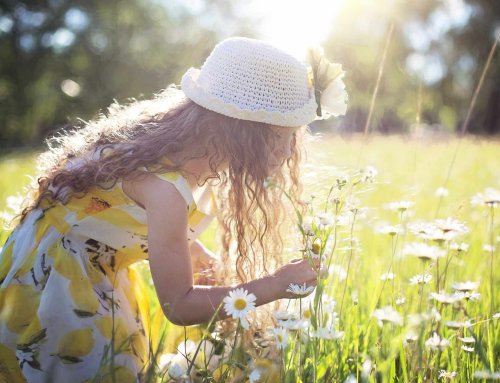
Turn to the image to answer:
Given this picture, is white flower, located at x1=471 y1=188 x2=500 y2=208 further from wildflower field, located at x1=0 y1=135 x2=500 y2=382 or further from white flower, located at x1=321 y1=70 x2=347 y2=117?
white flower, located at x1=321 y1=70 x2=347 y2=117

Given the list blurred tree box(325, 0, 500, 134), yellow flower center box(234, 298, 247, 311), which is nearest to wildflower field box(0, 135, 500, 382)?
yellow flower center box(234, 298, 247, 311)

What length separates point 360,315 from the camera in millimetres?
2098

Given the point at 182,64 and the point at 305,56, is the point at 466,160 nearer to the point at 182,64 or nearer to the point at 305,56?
the point at 305,56

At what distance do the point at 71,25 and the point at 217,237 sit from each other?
2188 cm

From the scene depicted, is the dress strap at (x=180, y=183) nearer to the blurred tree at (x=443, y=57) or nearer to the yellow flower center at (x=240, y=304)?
the yellow flower center at (x=240, y=304)

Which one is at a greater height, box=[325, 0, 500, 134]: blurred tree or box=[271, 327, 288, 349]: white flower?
box=[325, 0, 500, 134]: blurred tree

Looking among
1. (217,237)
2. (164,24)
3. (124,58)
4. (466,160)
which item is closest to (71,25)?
(124,58)

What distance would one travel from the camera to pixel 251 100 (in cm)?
173

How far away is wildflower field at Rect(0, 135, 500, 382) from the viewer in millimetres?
1338

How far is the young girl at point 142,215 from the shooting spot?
1.64 m

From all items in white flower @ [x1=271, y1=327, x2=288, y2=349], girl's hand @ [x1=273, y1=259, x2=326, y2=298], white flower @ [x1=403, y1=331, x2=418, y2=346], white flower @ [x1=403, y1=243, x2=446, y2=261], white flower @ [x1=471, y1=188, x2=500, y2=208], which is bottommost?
white flower @ [x1=403, y1=331, x2=418, y2=346]

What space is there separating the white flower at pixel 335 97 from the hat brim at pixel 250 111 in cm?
7

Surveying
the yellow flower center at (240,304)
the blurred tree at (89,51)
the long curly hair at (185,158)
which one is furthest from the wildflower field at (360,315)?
the blurred tree at (89,51)

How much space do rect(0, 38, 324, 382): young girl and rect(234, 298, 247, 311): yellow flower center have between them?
190mm
